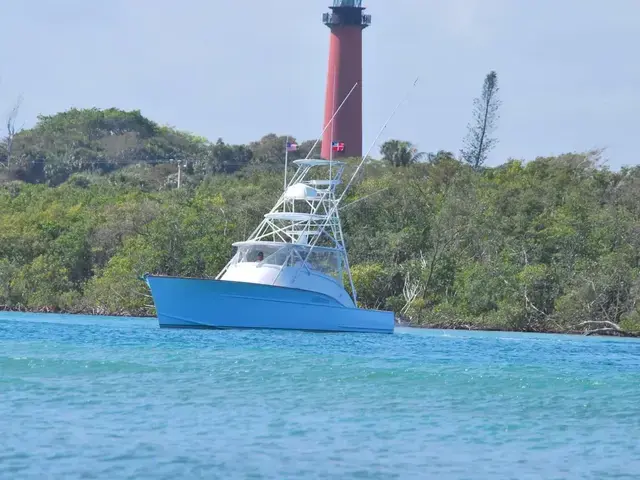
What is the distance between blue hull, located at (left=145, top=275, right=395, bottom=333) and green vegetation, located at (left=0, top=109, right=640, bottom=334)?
567 inches

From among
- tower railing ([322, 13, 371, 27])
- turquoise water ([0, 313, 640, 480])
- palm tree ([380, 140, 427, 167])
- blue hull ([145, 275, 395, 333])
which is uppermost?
tower railing ([322, 13, 371, 27])

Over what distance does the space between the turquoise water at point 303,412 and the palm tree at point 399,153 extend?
4471cm

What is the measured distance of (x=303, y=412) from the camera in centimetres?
1933

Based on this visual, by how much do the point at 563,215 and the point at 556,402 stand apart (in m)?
36.3

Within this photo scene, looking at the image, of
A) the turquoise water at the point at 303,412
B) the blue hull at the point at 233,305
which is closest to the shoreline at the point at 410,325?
the blue hull at the point at 233,305

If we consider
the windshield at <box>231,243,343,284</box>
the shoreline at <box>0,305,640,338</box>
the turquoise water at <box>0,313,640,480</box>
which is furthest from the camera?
the shoreline at <box>0,305,640,338</box>

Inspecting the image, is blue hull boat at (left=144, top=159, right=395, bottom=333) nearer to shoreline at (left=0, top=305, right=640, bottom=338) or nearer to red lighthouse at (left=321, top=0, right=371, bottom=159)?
shoreline at (left=0, top=305, right=640, bottom=338)

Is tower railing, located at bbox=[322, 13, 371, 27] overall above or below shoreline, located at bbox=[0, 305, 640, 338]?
above

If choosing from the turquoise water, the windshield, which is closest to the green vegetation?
the windshield

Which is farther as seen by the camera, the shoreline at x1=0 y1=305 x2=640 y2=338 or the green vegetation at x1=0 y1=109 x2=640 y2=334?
the green vegetation at x1=0 y1=109 x2=640 y2=334

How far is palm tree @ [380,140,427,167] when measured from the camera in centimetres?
7781

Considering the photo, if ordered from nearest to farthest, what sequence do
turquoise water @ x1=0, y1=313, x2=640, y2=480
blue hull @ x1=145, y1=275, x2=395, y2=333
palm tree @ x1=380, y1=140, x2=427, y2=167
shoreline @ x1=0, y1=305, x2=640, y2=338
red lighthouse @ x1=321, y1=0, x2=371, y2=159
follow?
1. turquoise water @ x1=0, y1=313, x2=640, y2=480
2. blue hull @ x1=145, y1=275, x2=395, y2=333
3. shoreline @ x1=0, y1=305, x2=640, y2=338
4. red lighthouse @ x1=321, y1=0, x2=371, y2=159
5. palm tree @ x1=380, y1=140, x2=427, y2=167

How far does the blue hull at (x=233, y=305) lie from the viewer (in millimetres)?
38062

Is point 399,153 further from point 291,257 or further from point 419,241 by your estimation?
point 291,257
